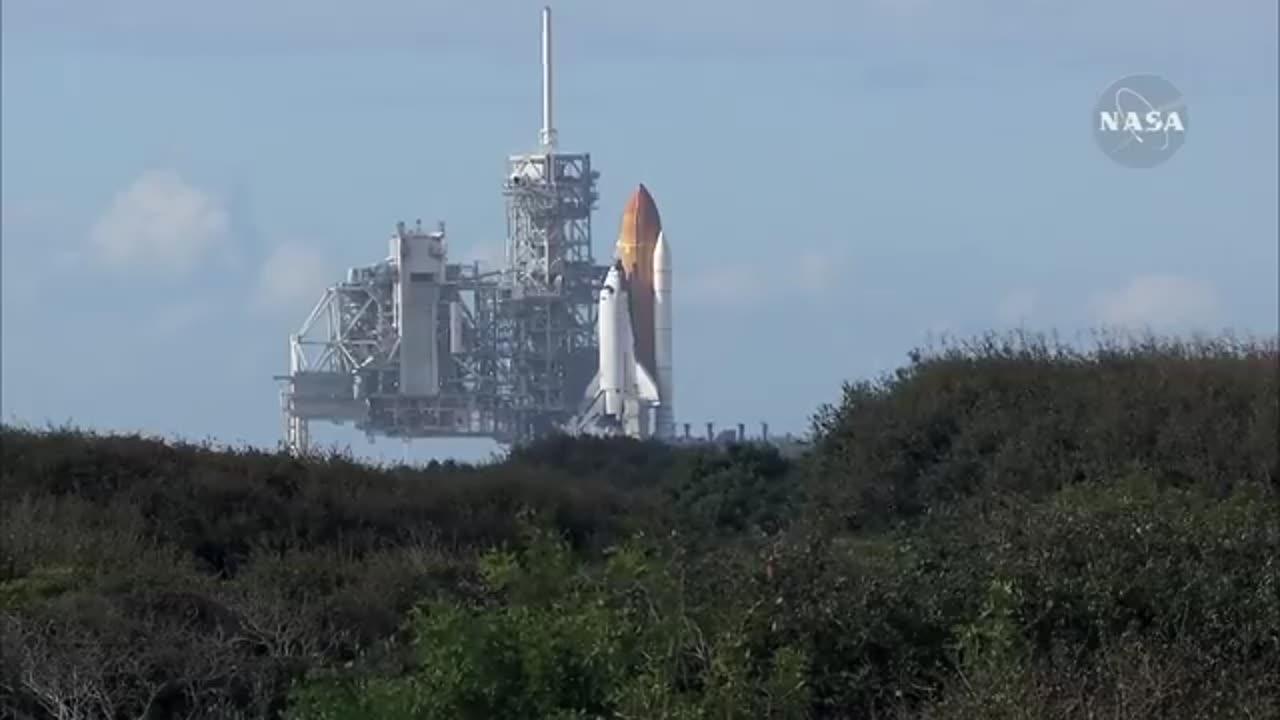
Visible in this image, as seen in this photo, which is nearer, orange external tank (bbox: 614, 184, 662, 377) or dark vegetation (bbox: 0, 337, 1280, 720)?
dark vegetation (bbox: 0, 337, 1280, 720)

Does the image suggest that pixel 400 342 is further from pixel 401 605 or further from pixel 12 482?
pixel 401 605

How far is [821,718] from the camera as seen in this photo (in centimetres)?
1238

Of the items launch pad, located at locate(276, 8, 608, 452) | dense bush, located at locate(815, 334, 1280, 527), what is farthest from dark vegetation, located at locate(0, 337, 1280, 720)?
launch pad, located at locate(276, 8, 608, 452)

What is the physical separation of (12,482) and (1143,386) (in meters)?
13.5

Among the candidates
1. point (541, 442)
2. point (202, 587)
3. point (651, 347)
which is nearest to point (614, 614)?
point (202, 587)

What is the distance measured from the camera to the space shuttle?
66.9 metres

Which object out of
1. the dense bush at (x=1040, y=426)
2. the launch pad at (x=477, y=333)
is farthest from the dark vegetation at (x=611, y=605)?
the launch pad at (x=477, y=333)

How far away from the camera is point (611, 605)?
12.1 m

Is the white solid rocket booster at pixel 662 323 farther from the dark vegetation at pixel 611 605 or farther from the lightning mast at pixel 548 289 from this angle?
the dark vegetation at pixel 611 605

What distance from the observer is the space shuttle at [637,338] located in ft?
219

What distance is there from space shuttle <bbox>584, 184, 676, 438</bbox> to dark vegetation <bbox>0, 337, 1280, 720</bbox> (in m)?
39.8

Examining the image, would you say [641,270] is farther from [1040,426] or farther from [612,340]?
[1040,426]

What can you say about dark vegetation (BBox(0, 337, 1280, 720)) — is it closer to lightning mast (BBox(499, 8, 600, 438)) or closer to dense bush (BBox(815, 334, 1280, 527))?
dense bush (BBox(815, 334, 1280, 527))

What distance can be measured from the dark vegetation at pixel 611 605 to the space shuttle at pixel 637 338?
3981cm
